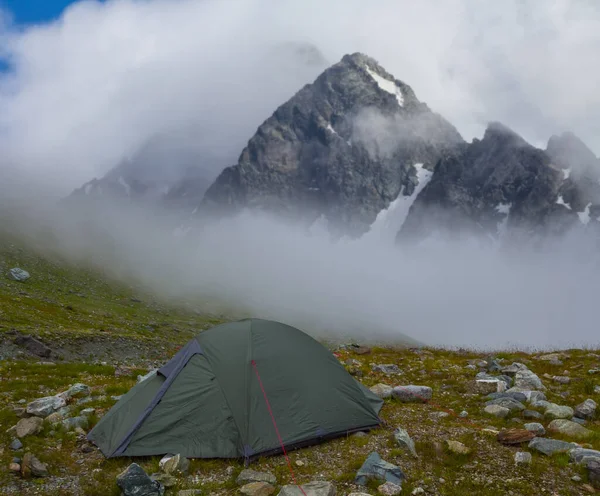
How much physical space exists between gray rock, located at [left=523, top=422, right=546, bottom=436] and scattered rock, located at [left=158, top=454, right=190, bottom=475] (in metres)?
8.48

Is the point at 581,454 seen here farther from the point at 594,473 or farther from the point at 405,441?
the point at 405,441

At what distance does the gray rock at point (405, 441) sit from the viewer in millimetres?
9969

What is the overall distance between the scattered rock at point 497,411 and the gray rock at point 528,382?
2.81 meters

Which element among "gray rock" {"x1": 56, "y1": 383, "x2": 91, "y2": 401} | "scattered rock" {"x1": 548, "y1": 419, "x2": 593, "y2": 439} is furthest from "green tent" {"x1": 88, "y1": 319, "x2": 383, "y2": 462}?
"scattered rock" {"x1": 548, "y1": 419, "x2": 593, "y2": 439}

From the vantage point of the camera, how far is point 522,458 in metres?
8.91

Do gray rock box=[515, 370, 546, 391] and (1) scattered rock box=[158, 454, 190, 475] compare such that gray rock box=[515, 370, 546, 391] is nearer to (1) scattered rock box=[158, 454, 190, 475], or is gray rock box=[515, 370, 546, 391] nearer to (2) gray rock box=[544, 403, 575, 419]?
(2) gray rock box=[544, 403, 575, 419]

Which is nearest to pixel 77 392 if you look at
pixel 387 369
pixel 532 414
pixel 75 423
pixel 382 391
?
pixel 75 423

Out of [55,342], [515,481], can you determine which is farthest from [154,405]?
[55,342]

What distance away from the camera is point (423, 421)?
40.1 feet

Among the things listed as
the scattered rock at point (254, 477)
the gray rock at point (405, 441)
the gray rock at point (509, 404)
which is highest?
the gray rock at point (509, 404)

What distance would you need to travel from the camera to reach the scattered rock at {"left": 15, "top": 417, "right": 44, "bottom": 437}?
36.2ft

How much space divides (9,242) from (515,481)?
112 meters

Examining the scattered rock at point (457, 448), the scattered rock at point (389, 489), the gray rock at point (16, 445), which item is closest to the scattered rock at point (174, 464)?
the gray rock at point (16, 445)

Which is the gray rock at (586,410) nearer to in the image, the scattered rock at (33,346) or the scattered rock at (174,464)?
the scattered rock at (174,464)
